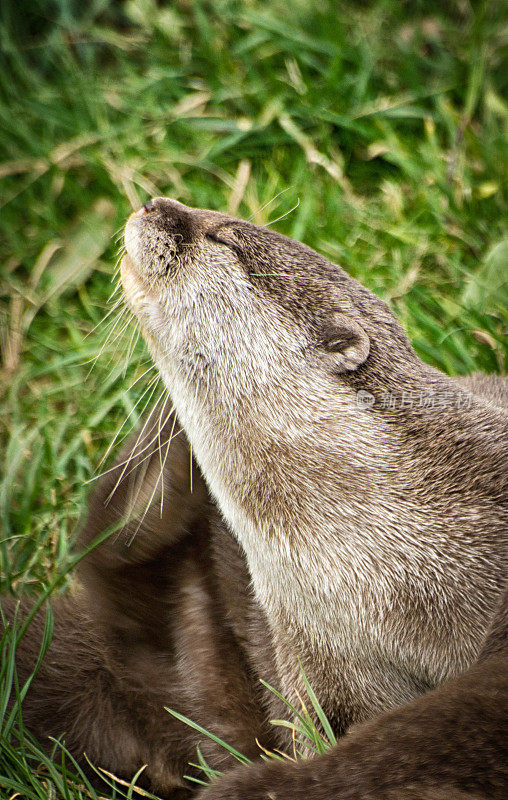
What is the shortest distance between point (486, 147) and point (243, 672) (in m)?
2.02

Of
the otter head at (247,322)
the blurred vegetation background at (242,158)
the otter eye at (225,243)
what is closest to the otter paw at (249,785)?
the otter head at (247,322)

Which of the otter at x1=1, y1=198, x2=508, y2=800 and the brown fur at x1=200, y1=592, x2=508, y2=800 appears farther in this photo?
the otter at x1=1, y1=198, x2=508, y2=800

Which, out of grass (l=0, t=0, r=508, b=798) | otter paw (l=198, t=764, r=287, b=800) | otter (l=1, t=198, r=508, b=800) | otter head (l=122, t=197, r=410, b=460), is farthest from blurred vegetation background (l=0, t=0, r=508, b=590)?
otter paw (l=198, t=764, r=287, b=800)

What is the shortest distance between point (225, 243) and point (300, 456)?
47cm

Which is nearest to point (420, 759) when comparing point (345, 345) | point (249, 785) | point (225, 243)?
point (249, 785)

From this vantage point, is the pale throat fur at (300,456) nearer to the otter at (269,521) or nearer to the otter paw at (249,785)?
the otter at (269,521)

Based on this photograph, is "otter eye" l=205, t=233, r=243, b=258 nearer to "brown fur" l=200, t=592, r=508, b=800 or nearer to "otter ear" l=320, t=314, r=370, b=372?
"otter ear" l=320, t=314, r=370, b=372

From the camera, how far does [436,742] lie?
1199 mm

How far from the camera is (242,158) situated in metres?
3.30

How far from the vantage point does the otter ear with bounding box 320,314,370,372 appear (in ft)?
5.58

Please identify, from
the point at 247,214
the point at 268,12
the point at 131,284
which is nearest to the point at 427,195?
the point at 247,214

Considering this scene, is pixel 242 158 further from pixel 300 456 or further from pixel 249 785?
pixel 249 785

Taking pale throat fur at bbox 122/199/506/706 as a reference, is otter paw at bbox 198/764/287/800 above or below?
below

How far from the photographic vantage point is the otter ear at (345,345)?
170 cm
